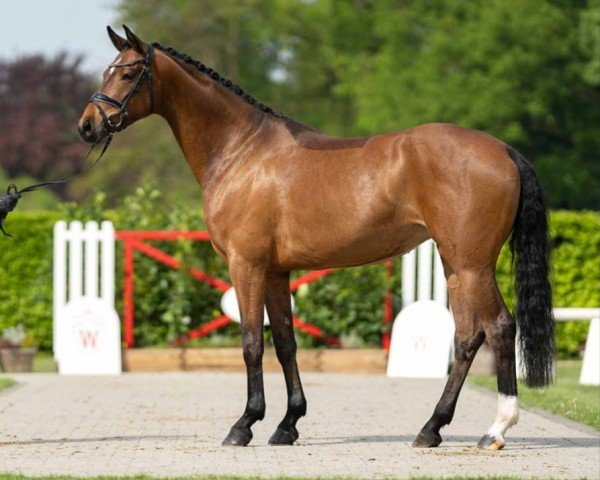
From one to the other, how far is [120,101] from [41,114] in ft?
115

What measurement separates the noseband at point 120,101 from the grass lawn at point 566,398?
3206 millimetres

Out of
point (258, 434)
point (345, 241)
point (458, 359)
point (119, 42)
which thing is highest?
point (119, 42)

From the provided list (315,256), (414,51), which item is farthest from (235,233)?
(414,51)

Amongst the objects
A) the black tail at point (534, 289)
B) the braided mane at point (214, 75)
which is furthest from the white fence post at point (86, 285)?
the black tail at point (534, 289)

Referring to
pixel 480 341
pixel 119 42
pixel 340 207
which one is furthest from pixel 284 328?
pixel 119 42

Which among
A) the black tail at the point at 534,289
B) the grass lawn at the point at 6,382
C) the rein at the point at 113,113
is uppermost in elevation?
the rein at the point at 113,113

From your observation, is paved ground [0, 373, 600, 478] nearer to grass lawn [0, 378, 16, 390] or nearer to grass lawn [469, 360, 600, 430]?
grass lawn [0, 378, 16, 390]

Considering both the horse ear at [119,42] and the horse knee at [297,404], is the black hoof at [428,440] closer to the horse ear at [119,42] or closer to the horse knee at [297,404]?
the horse knee at [297,404]

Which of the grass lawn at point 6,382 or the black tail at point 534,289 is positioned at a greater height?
the black tail at point 534,289

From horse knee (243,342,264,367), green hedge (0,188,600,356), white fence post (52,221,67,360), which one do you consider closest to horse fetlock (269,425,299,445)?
horse knee (243,342,264,367)

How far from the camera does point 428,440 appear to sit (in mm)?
7328

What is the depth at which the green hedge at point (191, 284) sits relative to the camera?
14.5 metres

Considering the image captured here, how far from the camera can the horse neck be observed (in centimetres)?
782

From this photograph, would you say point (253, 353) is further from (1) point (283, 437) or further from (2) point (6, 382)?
(2) point (6, 382)
